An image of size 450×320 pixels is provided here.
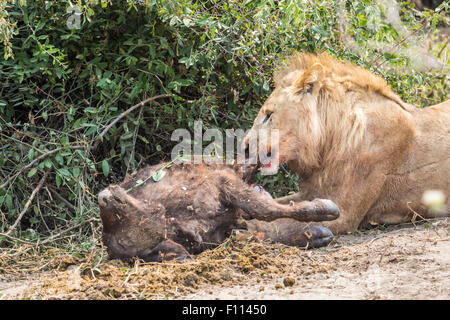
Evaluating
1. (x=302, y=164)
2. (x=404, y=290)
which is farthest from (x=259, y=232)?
(x=404, y=290)

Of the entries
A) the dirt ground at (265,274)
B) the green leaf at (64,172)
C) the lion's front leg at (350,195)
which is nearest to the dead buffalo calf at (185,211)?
the dirt ground at (265,274)

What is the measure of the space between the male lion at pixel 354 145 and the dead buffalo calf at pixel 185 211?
0.50 m

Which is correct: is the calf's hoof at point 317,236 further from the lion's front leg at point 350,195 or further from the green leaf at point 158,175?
the green leaf at point 158,175

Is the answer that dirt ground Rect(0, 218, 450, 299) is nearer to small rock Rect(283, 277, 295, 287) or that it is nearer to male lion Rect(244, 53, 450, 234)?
small rock Rect(283, 277, 295, 287)

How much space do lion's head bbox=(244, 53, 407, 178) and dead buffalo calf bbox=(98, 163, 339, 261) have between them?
539mm

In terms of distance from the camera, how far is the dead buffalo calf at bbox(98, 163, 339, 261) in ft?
11.3

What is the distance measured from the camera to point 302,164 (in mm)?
4246

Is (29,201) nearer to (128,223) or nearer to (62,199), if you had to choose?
(62,199)

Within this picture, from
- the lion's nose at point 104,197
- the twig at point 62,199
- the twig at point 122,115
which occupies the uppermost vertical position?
the twig at point 122,115

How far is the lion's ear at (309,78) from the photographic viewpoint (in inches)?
167

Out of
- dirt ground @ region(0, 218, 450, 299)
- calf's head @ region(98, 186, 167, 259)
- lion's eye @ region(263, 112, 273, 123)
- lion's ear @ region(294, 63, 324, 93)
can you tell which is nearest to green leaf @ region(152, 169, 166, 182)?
calf's head @ region(98, 186, 167, 259)

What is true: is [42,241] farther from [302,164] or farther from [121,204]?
[302,164]

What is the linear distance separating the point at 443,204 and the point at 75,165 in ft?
9.15

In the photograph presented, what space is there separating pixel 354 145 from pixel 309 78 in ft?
1.84
